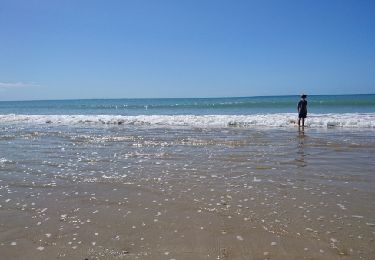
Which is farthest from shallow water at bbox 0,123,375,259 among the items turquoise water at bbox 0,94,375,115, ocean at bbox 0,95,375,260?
turquoise water at bbox 0,94,375,115

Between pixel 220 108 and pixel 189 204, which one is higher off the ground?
pixel 220 108

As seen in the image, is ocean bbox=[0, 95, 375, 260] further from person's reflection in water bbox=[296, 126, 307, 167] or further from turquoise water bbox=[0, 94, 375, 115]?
turquoise water bbox=[0, 94, 375, 115]

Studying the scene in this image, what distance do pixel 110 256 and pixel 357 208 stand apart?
390cm

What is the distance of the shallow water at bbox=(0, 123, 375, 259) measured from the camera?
4.73m

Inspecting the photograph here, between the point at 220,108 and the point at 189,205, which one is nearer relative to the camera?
the point at 189,205

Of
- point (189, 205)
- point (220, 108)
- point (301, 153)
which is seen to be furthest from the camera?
point (220, 108)

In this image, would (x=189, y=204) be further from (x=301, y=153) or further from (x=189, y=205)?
(x=301, y=153)

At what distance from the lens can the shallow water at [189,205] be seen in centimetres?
473

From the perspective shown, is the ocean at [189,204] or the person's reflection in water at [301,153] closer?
the ocean at [189,204]

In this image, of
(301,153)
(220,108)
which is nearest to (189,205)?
(301,153)

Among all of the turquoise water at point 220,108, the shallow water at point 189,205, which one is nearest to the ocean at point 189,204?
the shallow water at point 189,205

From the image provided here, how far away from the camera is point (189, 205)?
20.7 ft

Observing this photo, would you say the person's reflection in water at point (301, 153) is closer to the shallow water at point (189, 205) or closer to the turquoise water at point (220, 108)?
the shallow water at point (189, 205)

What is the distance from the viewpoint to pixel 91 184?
25.7 feet
